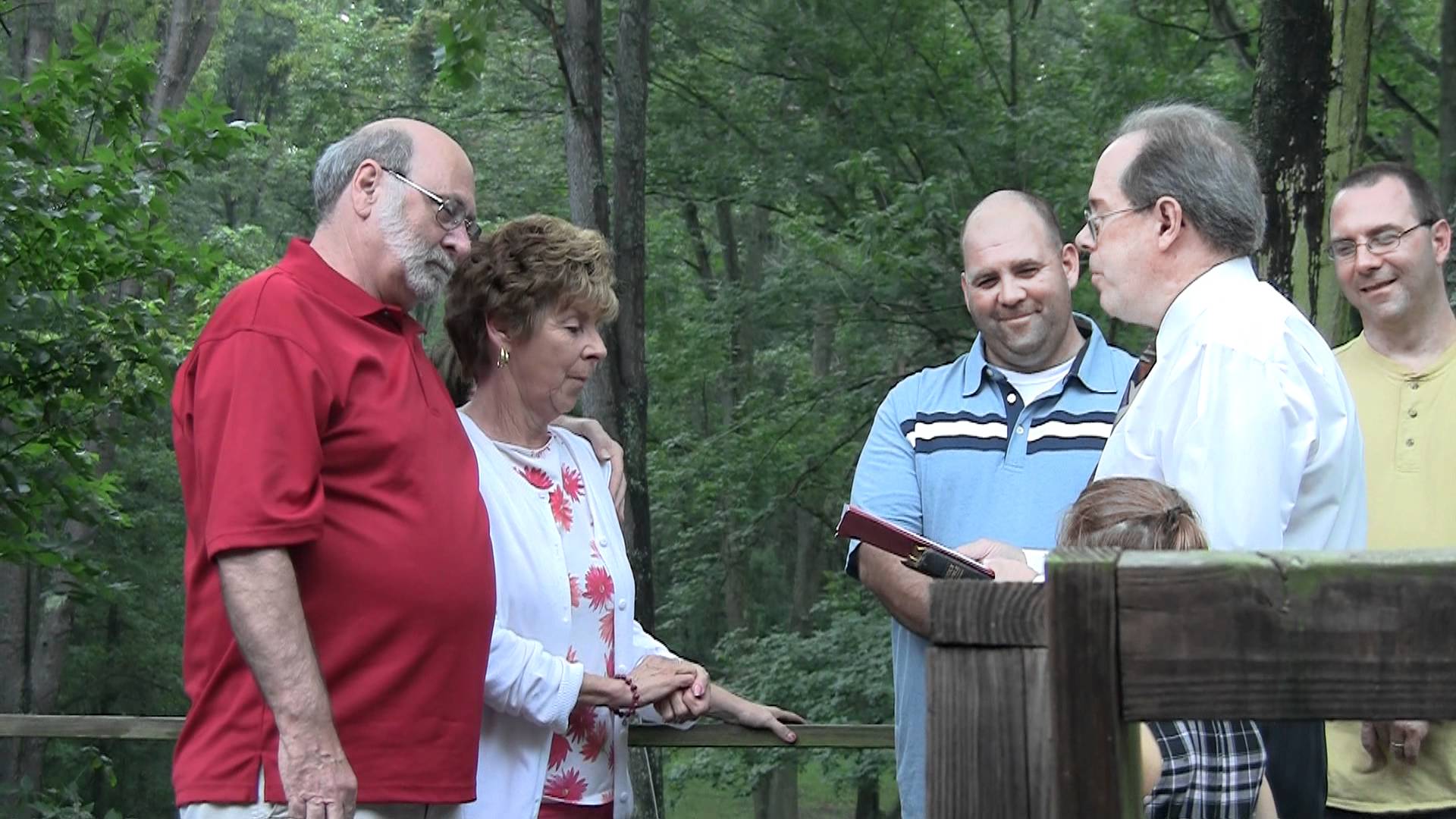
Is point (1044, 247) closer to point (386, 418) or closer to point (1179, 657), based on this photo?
point (386, 418)

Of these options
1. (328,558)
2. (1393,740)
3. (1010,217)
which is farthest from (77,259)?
(1393,740)

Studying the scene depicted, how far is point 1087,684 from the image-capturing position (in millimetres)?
1213

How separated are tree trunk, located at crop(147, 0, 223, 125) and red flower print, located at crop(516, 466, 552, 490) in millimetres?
9928

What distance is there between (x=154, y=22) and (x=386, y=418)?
1328cm

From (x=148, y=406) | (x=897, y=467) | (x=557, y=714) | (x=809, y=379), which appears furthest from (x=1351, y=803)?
(x=809, y=379)

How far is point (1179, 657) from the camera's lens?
3.92 ft

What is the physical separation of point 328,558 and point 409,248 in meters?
0.62

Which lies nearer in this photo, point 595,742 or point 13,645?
point 595,742

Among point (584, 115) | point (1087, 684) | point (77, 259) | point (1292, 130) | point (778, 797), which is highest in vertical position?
point (584, 115)

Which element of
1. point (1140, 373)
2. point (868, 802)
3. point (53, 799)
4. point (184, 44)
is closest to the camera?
point (1140, 373)

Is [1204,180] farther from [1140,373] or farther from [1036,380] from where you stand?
[1036,380]

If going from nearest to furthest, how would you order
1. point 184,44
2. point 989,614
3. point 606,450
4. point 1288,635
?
point 1288,635 → point 989,614 → point 606,450 → point 184,44

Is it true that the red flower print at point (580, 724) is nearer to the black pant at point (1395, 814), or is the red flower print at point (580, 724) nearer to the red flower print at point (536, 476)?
the red flower print at point (536, 476)

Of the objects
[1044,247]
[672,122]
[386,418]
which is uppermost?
[672,122]
